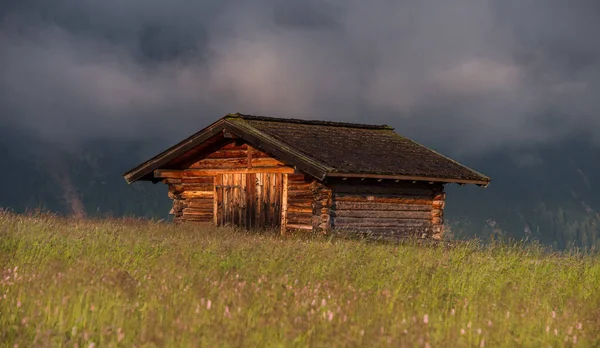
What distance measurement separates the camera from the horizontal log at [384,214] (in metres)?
19.6

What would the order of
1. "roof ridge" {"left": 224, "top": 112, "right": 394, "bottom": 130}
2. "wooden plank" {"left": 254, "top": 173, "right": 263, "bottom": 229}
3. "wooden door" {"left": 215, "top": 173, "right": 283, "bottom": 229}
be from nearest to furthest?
1. "wooden door" {"left": 215, "top": 173, "right": 283, "bottom": 229}
2. "wooden plank" {"left": 254, "top": 173, "right": 263, "bottom": 229}
3. "roof ridge" {"left": 224, "top": 112, "right": 394, "bottom": 130}

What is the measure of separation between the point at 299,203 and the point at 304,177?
784mm

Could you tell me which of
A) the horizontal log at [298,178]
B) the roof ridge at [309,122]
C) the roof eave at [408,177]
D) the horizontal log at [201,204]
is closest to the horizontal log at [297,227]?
the horizontal log at [298,178]

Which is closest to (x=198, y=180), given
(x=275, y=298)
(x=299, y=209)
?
(x=299, y=209)

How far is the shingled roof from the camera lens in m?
18.6

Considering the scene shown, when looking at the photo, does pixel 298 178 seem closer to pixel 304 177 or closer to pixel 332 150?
pixel 304 177

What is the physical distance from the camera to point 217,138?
2203cm

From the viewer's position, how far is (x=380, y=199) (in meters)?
20.5

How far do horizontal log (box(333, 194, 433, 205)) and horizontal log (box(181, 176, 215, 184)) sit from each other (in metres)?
5.56

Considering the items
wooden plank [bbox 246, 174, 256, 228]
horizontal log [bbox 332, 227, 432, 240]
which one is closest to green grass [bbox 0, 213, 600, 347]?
horizontal log [bbox 332, 227, 432, 240]

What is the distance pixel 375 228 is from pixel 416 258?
9.58 metres

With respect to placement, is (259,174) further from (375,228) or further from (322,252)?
(322,252)

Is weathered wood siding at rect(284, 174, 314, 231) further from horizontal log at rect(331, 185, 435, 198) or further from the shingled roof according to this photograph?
the shingled roof

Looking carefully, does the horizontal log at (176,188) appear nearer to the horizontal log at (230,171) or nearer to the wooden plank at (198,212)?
the horizontal log at (230,171)
